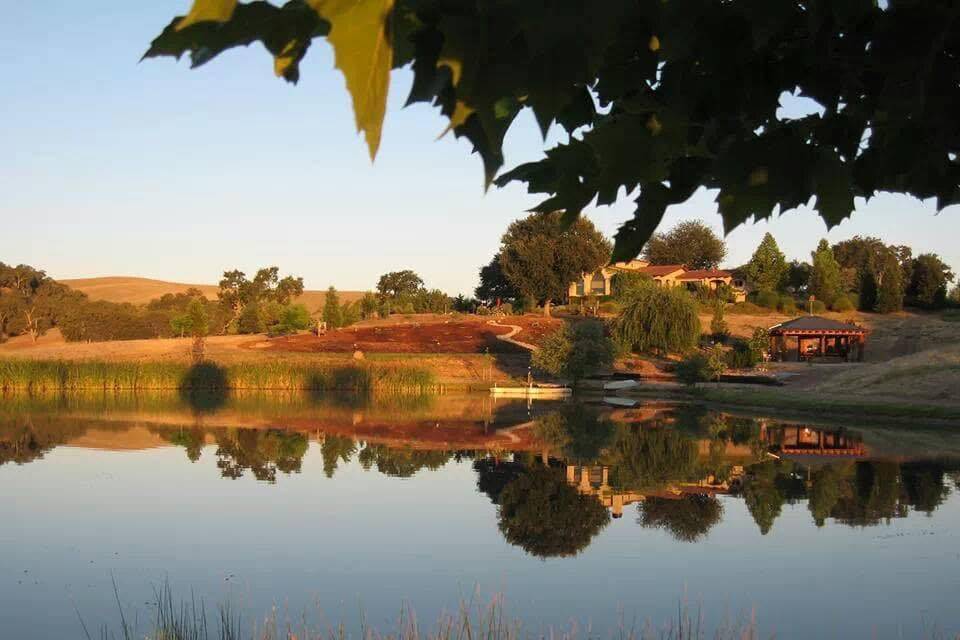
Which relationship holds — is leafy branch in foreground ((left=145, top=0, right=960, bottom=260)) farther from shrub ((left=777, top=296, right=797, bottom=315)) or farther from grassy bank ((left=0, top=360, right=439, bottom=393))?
shrub ((left=777, top=296, right=797, bottom=315))

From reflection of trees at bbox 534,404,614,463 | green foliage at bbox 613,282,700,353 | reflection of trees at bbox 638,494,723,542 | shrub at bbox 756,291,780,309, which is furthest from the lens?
shrub at bbox 756,291,780,309

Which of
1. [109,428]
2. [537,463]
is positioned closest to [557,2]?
[537,463]

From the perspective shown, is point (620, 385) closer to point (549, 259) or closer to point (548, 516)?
point (549, 259)

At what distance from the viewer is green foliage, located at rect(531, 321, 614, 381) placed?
3769cm

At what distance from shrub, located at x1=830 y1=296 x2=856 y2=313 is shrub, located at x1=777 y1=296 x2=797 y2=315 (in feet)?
7.52

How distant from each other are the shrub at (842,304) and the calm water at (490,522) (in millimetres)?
31307

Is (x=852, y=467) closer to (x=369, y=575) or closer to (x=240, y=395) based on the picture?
(x=369, y=575)

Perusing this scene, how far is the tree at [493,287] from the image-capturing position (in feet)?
231

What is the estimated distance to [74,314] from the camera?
5909 centimetres

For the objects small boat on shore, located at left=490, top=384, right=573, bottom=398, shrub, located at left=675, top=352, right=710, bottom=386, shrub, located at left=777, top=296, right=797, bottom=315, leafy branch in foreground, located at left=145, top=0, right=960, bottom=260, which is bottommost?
small boat on shore, located at left=490, top=384, right=573, bottom=398

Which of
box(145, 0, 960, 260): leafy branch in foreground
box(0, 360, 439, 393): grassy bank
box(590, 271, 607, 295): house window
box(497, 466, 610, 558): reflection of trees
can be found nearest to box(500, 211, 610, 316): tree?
box(590, 271, 607, 295): house window

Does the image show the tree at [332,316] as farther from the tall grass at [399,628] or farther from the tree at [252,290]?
the tall grass at [399,628]

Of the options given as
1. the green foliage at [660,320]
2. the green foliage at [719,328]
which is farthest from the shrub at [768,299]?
the green foliage at [660,320]

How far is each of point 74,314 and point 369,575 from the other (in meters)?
53.8
